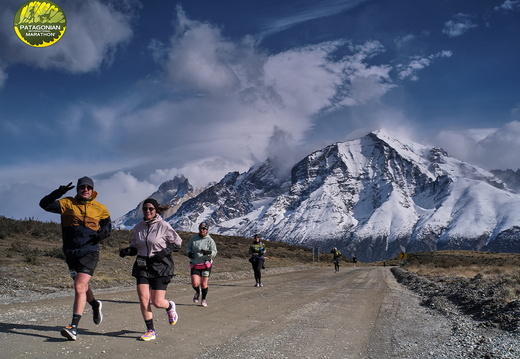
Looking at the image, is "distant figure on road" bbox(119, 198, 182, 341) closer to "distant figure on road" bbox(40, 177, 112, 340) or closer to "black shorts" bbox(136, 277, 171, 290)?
"black shorts" bbox(136, 277, 171, 290)

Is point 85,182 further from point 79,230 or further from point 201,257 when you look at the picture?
point 201,257

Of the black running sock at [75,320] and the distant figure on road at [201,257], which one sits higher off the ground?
the distant figure on road at [201,257]

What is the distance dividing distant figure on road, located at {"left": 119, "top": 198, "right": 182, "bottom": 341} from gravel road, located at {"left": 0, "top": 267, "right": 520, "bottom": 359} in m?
0.67

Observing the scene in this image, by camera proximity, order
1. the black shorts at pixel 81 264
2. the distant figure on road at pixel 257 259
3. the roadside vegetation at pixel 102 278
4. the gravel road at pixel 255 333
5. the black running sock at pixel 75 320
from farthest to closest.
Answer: the distant figure on road at pixel 257 259 → the roadside vegetation at pixel 102 278 → the black shorts at pixel 81 264 → the black running sock at pixel 75 320 → the gravel road at pixel 255 333

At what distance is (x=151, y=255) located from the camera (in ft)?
23.1

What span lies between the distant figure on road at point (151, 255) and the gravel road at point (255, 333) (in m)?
0.67

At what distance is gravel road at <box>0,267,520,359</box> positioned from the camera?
20.4 ft

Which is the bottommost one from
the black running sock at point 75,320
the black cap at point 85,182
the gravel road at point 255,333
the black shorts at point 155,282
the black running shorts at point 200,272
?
the gravel road at point 255,333

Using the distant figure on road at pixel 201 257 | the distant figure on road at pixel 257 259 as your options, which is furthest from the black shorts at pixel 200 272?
the distant figure on road at pixel 257 259

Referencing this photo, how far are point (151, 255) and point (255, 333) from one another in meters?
2.36

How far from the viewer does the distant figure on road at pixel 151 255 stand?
701 cm

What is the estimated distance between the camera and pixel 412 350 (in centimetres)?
685

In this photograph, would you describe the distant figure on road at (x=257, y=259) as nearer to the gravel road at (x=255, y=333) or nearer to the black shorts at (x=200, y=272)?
the gravel road at (x=255, y=333)

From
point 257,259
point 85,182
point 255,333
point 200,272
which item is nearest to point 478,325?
point 255,333
